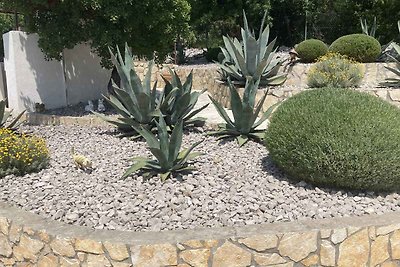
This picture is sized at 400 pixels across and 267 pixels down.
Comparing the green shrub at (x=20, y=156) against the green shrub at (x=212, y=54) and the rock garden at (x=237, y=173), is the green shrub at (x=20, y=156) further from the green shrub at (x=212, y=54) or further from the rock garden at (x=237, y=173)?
the green shrub at (x=212, y=54)

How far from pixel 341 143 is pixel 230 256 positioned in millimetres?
1525

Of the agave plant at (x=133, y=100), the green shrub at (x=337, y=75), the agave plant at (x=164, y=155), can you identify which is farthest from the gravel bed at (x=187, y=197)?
the green shrub at (x=337, y=75)

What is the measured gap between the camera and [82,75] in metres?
9.07

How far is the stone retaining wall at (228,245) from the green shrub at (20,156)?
1397 millimetres

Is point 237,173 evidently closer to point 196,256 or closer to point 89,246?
point 196,256

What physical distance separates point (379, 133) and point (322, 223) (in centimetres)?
111

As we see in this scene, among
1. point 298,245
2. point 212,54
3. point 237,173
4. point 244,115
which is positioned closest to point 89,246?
point 298,245

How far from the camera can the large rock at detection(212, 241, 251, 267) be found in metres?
3.05

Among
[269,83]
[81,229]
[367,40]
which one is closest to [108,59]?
[269,83]

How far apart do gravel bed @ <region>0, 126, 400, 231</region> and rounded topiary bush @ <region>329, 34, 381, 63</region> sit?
21.6 feet

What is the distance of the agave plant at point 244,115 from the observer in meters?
5.07

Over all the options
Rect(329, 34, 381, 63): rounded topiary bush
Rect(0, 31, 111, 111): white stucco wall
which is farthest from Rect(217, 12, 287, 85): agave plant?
Rect(0, 31, 111, 111): white stucco wall

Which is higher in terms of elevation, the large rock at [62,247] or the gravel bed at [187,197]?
the gravel bed at [187,197]

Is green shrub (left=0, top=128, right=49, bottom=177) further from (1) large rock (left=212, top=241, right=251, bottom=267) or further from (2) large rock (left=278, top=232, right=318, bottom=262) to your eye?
(2) large rock (left=278, top=232, right=318, bottom=262)
